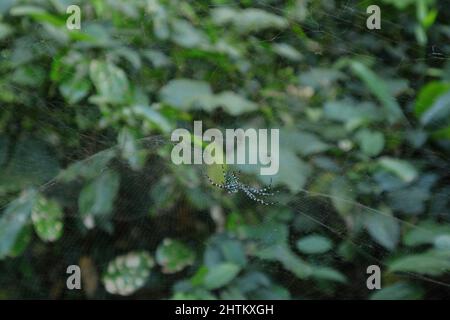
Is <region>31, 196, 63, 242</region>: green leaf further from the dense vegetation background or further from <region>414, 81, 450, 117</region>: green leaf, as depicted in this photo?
<region>414, 81, 450, 117</region>: green leaf

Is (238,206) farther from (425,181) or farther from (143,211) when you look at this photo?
(425,181)

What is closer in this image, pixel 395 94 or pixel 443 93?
pixel 443 93

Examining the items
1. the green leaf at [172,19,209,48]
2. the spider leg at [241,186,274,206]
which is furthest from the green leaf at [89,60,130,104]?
the spider leg at [241,186,274,206]

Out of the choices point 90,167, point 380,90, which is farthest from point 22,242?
point 380,90

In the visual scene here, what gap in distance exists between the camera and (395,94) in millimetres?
890

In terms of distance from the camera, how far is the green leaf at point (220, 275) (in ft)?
2.57

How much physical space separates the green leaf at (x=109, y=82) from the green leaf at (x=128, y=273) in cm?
24

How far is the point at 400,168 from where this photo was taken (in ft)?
2.65

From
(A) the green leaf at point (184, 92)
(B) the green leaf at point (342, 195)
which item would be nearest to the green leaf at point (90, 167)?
(A) the green leaf at point (184, 92)

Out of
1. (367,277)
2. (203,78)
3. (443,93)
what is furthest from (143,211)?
(443,93)

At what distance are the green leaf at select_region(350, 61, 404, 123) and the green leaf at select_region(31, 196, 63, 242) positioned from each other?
1.63 ft

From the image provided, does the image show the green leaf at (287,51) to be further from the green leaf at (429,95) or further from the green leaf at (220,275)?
the green leaf at (220,275)
